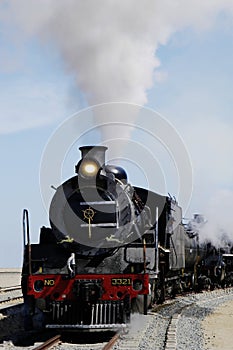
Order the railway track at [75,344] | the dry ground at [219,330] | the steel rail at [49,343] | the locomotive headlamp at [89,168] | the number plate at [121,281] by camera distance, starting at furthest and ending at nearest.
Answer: the locomotive headlamp at [89,168] → the number plate at [121,281] → the dry ground at [219,330] → the railway track at [75,344] → the steel rail at [49,343]

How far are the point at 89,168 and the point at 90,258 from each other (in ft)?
5.84

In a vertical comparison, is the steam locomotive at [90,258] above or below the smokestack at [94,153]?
below

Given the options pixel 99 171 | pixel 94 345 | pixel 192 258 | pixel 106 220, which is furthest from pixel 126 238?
pixel 192 258

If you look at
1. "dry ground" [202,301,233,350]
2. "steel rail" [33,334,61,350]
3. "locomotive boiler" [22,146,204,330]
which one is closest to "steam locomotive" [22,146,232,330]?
"locomotive boiler" [22,146,204,330]

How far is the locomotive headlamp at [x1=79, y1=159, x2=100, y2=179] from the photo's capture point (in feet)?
40.8

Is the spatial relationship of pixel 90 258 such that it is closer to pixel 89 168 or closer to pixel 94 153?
pixel 89 168

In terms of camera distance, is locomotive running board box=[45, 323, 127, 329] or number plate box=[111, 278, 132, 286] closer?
locomotive running board box=[45, 323, 127, 329]

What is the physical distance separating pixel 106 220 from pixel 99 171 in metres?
0.98

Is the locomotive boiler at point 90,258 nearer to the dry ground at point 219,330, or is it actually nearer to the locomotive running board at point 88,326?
the locomotive running board at point 88,326

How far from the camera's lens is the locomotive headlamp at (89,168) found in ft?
40.8

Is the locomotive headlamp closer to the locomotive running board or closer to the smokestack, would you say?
the smokestack

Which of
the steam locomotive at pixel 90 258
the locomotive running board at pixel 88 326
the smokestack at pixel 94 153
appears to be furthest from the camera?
the smokestack at pixel 94 153

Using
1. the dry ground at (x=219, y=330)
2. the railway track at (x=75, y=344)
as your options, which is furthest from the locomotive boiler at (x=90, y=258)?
the dry ground at (x=219, y=330)

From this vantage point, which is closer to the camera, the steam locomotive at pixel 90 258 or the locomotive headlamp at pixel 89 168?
the steam locomotive at pixel 90 258
